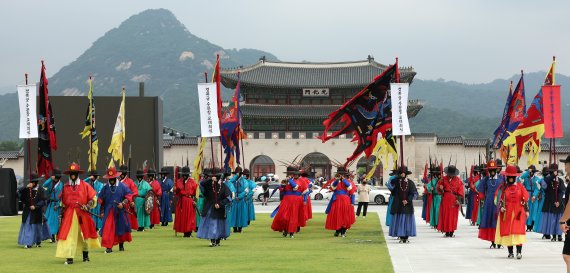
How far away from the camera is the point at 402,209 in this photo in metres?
17.7

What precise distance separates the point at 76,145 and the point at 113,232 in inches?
920

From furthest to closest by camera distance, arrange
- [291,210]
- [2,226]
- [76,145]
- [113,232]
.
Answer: [76,145]
[2,226]
[291,210]
[113,232]

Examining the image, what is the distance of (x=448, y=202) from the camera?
1992 cm

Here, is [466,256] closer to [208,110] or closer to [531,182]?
[531,182]

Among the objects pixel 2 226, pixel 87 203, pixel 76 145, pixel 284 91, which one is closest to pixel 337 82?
pixel 284 91

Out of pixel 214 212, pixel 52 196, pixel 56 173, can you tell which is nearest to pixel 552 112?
pixel 214 212

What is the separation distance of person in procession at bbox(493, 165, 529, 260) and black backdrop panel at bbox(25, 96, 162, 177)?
23.2 meters

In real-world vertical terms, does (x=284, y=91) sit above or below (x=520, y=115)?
above

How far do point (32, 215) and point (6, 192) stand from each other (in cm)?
1601

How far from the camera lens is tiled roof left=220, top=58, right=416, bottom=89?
208 ft

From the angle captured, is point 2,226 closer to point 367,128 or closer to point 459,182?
point 367,128

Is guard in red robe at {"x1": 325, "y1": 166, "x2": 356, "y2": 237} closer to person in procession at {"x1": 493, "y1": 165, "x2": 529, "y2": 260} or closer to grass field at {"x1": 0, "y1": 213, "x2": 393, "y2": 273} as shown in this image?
grass field at {"x1": 0, "y1": 213, "x2": 393, "y2": 273}

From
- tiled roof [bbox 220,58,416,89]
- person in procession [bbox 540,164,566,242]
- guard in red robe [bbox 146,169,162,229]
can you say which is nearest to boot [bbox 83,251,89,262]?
guard in red robe [bbox 146,169,162,229]

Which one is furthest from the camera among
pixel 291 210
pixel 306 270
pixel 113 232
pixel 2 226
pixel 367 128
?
pixel 2 226
